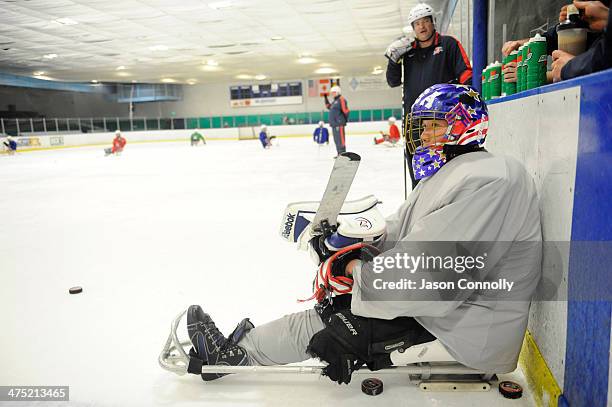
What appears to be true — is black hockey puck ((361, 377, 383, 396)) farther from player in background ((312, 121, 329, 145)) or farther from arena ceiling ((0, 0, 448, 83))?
player in background ((312, 121, 329, 145))

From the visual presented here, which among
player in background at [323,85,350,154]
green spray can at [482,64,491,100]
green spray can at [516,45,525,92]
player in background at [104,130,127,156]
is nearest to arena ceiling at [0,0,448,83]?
player in background at [323,85,350,154]

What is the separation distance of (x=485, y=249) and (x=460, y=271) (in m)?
0.09

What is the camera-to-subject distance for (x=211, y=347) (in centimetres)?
159

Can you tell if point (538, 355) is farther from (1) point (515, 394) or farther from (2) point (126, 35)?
(2) point (126, 35)

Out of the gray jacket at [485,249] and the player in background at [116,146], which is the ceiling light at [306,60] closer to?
the player in background at [116,146]

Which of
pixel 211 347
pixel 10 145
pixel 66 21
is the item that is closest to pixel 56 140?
pixel 10 145

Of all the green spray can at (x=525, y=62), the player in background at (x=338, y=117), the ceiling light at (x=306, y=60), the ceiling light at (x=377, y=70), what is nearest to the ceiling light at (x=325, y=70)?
the ceiling light at (x=377, y=70)

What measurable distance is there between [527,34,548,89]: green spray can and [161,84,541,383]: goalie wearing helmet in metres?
0.44

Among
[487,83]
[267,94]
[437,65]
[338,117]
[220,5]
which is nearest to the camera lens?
[487,83]

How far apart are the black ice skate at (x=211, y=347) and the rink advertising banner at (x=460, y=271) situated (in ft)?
1.76

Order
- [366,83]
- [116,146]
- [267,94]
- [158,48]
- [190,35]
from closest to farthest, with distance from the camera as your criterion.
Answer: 1. [190,35]
2. [116,146]
3. [158,48]
4. [366,83]
5. [267,94]

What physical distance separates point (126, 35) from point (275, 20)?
167 inches

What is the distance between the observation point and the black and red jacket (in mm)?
3207

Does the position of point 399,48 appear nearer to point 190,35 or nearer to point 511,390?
point 511,390
